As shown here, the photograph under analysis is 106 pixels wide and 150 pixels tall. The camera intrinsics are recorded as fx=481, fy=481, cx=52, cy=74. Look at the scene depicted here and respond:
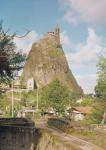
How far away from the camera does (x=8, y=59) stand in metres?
31.6

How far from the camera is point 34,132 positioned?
108 feet

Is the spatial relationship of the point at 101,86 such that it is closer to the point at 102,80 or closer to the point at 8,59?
the point at 102,80

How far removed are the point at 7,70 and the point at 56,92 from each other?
71.7 meters

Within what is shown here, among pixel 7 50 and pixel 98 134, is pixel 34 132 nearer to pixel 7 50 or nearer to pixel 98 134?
pixel 7 50

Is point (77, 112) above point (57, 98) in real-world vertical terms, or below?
below

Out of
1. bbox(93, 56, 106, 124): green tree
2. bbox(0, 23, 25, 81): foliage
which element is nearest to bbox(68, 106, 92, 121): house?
bbox(93, 56, 106, 124): green tree

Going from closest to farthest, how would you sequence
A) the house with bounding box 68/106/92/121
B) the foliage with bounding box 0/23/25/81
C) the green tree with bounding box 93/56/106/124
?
the foliage with bounding box 0/23/25/81 → the green tree with bounding box 93/56/106/124 → the house with bounding box 68/106/92/121

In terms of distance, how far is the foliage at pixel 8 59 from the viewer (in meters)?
29.9

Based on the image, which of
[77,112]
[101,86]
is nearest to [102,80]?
[101,86]

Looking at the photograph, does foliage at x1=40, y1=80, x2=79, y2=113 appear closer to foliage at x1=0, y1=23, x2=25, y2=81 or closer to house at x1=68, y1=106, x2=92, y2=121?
house at x1=68, y1=106, x2=92, y2=121

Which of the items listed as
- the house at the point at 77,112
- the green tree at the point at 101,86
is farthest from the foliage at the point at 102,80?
the house at the point at 77,112

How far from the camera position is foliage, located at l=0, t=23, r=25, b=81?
1178 inches

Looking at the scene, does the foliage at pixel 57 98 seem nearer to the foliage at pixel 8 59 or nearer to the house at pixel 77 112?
the house at pixel 77 112

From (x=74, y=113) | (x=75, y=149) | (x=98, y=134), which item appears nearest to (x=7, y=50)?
(x=75, y=149)
